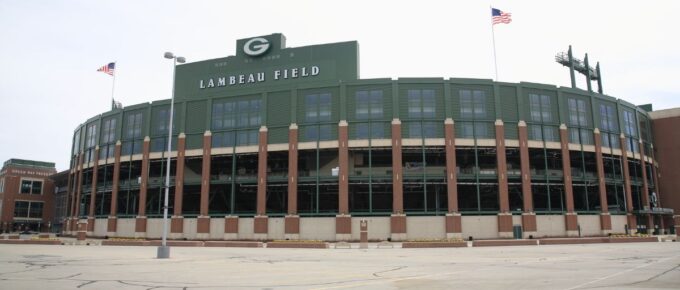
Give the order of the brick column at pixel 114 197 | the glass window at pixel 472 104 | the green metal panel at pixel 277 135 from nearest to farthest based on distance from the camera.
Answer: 1. the glass window at pixel 472 104
2. the green metal panel at pixel 277 135
3. the brick column at pixel 114 197

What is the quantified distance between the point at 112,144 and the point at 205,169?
774 inches

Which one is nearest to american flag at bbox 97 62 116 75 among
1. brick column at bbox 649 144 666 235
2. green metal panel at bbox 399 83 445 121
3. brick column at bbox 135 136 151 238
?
brick column at bbox 135 136 151 238

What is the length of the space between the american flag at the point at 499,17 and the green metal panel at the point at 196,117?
38.8 metres

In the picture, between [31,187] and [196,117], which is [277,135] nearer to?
[196,117]

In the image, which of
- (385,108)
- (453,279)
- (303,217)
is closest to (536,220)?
(385,108)

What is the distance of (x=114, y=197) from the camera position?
236ft

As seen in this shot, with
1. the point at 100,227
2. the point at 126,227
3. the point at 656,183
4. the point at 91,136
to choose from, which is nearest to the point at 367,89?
the point at 126,227

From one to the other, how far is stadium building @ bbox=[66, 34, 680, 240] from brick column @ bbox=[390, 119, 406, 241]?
0.46ft

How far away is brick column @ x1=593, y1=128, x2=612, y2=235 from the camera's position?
6366 centimetres

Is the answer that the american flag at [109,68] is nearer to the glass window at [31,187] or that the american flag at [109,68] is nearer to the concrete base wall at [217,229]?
the concrete base wall at [217,229]

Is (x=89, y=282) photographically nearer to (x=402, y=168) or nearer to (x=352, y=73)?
(x=402, y=168)

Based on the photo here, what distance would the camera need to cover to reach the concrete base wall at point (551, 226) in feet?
200

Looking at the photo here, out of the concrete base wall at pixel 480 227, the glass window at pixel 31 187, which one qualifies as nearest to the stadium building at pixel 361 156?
the concrete base wall at pixel 480 227

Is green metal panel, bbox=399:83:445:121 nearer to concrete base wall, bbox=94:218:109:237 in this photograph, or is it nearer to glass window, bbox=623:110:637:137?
glass window, bbox=623:110:637:137
